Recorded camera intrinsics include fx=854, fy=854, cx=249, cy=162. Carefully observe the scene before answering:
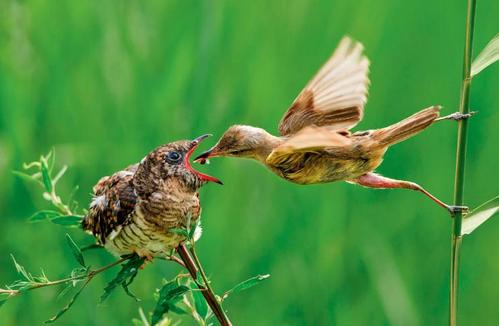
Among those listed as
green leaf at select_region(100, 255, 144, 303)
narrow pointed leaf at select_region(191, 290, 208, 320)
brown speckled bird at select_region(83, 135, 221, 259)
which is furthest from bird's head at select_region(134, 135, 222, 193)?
narrow pointed leaf at select_region(191, 290, 208, 320)

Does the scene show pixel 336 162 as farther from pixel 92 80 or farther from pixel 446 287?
pixel 92 80

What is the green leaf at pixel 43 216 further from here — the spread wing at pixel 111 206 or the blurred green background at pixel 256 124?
the blurred green background at pixel 256 124

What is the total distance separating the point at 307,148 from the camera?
4.76ft

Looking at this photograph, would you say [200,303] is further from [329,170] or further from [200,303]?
[329,170]

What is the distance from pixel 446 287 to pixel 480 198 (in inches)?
18.6

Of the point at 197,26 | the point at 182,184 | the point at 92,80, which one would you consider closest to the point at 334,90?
the point at 182,184

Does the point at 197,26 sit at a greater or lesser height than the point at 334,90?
greater

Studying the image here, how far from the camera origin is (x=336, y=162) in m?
1.68

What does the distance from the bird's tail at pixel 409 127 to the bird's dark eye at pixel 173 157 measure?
55 centimetres

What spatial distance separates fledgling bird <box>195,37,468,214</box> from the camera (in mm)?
1520

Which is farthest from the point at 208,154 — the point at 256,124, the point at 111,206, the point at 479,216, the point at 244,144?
the point at 256,124

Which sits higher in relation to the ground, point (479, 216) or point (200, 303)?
point (479, 216)

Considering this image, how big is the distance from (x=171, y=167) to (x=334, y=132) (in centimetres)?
65

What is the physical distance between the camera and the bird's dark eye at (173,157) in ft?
6.85
